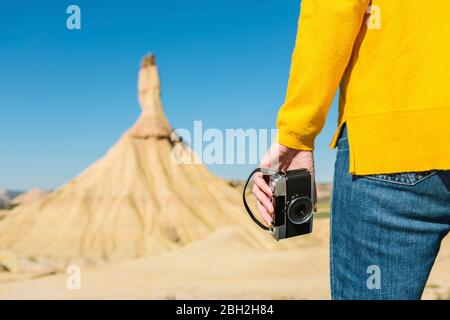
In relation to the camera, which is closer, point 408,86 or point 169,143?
point 408,86

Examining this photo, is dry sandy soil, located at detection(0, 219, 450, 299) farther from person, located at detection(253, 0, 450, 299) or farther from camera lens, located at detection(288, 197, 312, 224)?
person, located at detection(253, 0, 450, 299)

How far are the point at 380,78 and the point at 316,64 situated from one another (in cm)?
20

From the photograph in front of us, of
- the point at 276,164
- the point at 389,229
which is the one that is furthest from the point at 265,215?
the point at 389,229

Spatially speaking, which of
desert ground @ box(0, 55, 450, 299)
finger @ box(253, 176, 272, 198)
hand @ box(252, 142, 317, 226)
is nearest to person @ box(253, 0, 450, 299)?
hand @ box(252, 142, 317, 226)

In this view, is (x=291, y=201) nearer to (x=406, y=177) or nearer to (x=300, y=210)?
(x=300, y=210)

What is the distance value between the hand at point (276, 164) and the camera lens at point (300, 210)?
0.04 m

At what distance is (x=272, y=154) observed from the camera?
173cm

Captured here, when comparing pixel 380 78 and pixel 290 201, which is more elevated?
pixel 380 78

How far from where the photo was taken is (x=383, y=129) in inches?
59.6

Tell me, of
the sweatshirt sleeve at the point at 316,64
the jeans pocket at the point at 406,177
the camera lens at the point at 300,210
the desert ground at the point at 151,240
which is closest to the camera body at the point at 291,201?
the camera lens at the point at 300,210

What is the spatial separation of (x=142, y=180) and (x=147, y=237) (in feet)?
22.6

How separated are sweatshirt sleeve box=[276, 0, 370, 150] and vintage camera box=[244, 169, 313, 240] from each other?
4.4 inches
